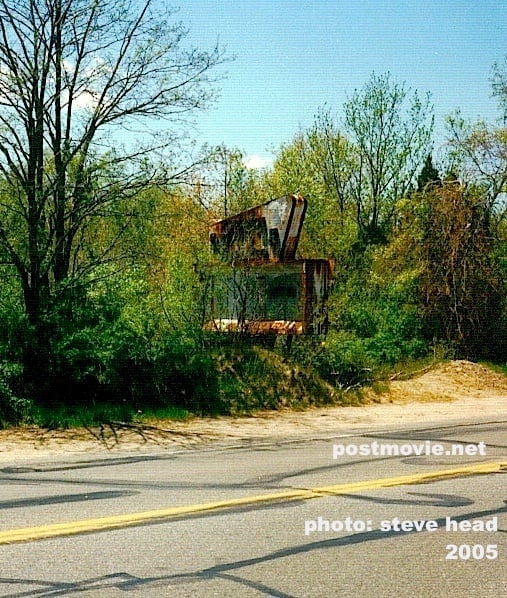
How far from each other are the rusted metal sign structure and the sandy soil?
2.59m

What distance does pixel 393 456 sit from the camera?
11180 millimetres

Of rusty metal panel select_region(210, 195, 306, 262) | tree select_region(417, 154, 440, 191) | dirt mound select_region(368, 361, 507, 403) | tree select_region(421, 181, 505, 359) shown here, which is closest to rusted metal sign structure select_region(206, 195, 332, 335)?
rusty metal panel select_region(210, 195, 306, 262)

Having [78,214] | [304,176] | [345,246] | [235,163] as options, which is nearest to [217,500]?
[78,214]

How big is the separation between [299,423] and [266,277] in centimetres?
464

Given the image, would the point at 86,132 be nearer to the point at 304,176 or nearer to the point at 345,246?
the point at 345,246

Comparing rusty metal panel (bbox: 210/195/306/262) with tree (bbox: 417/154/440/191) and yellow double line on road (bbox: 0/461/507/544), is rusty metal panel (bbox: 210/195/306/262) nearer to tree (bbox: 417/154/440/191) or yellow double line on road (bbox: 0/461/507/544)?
yellow double line on road (bbox: 0/461/507/544)

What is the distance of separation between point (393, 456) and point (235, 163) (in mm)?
18306

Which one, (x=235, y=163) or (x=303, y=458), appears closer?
(x=303, y=458)

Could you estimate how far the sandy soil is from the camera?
516 inches

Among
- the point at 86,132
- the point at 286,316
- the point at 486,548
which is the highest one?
the point at 86,132

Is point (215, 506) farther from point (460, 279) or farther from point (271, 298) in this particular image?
point (460, 279)

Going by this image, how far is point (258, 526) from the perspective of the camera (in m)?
7.11

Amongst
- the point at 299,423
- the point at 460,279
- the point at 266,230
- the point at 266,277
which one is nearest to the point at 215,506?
the point at 299,423

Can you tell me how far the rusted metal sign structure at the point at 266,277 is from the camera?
62.6ft
